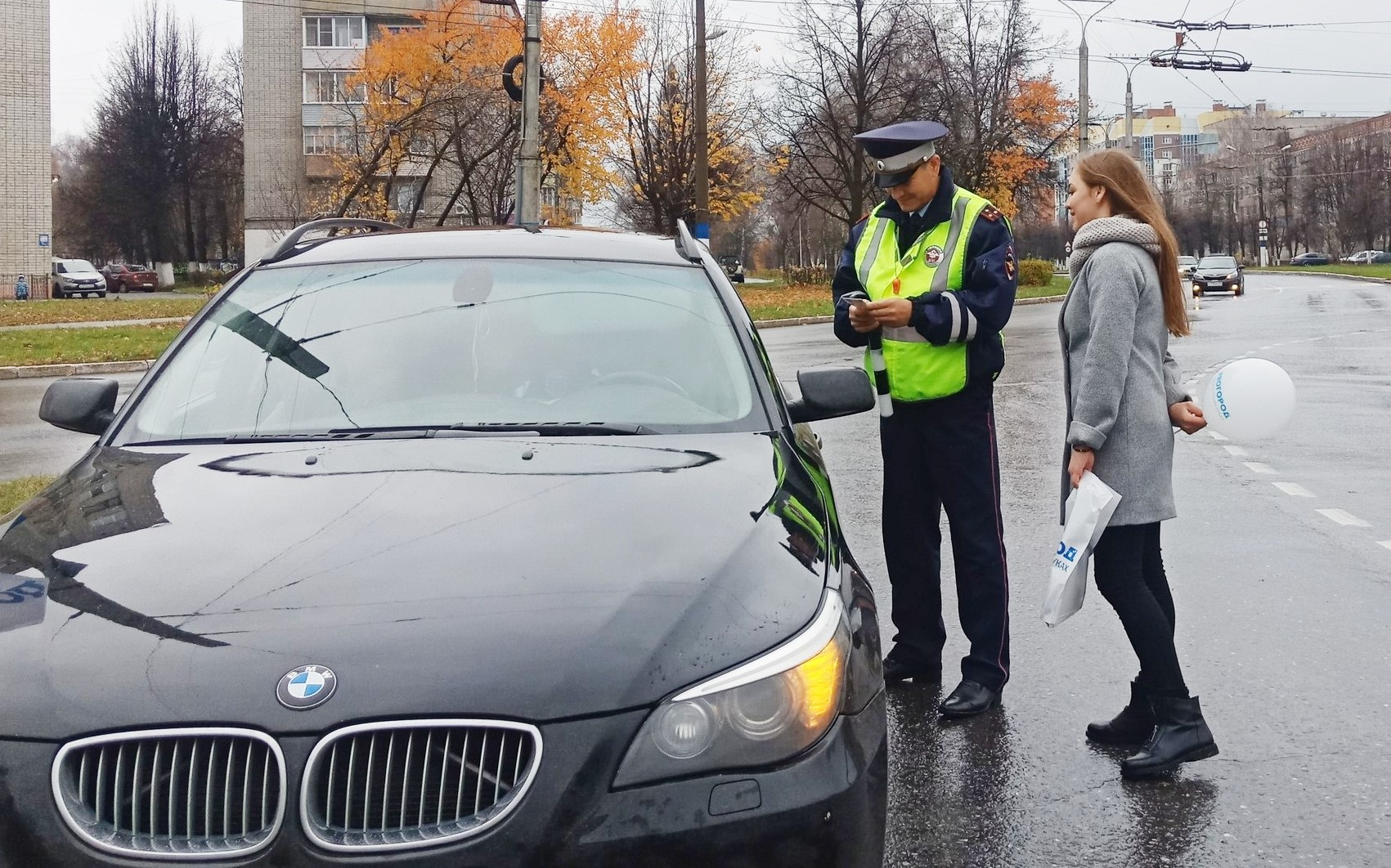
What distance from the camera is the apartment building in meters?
50.3

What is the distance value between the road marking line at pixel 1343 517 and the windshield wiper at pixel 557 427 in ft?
19.3

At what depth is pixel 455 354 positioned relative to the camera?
353 centimetres

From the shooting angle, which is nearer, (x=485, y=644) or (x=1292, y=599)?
(x=485, y=644)

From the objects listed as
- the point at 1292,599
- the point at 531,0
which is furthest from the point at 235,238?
the point at 1292,599

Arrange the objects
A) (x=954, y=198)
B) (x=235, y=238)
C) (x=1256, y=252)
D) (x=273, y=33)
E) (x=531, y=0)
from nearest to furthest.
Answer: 1. (x=954, y=198)
2. (x=531, y=0)
3. (x=273, y=33)
4. (x=235, y=238)
5. (x=1256, y=252)

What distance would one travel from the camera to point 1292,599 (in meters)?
5.99

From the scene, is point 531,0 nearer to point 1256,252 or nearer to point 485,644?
point 485,644

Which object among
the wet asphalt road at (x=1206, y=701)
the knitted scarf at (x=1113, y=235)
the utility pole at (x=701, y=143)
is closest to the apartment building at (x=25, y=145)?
the utility pole at (x=701, y=143)

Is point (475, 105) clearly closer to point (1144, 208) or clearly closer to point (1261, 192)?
point (1144, 208)

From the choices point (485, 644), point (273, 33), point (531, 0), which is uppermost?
point (273, 33)

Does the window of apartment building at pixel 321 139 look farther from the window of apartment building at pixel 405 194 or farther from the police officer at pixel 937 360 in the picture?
the police officer at pixel 937 360

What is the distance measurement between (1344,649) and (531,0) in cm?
1697

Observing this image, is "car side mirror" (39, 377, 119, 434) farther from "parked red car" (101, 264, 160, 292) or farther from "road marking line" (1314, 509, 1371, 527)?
"parked red car" (101, 264, 160, 292)

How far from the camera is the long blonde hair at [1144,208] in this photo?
4121mm
